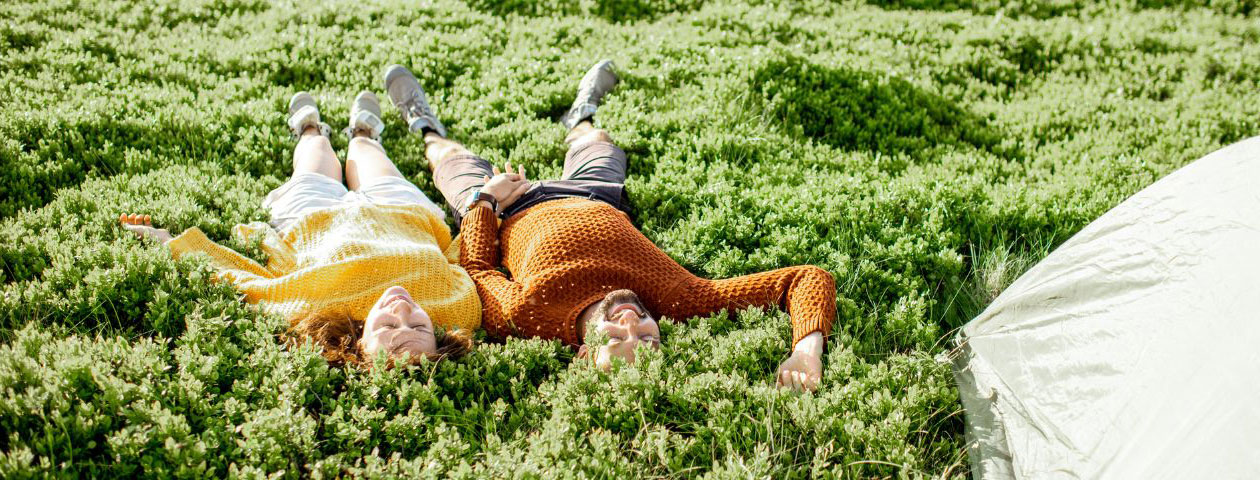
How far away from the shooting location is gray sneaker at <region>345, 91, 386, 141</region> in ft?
21.8

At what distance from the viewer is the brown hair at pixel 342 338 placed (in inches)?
161

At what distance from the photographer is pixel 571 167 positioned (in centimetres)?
628

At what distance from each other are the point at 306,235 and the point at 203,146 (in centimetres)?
211

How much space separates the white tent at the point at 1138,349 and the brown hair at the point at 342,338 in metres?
2.97

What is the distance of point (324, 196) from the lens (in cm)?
559

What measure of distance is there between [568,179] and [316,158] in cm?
216

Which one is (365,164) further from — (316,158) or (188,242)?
(188,242)

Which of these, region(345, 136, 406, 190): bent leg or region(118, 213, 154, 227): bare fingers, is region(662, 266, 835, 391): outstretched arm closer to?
region(345, 136, 406, 190): bent leg

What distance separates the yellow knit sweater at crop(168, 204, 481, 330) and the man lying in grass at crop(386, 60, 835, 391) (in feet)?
0.88

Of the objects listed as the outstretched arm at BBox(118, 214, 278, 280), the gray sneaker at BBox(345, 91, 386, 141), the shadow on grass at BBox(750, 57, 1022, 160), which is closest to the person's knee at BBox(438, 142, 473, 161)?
the gray sneaker at BBox(345, 91, 386, 141)

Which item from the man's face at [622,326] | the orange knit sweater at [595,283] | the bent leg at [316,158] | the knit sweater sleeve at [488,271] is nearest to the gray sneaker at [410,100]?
the bent leg at [316,158]

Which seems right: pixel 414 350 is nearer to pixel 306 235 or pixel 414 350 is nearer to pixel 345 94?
pixel 306 235

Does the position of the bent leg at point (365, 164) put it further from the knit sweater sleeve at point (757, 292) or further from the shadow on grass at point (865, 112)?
the shadow on grass at point (865, 112)

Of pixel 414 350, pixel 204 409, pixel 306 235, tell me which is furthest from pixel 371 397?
pixel 306 235
